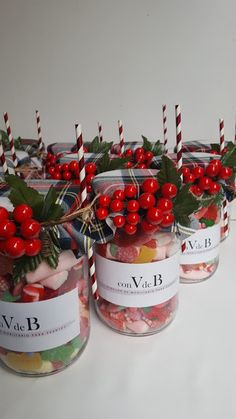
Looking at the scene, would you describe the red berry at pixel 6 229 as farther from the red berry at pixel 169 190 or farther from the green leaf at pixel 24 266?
the red berry at pixel 169 190

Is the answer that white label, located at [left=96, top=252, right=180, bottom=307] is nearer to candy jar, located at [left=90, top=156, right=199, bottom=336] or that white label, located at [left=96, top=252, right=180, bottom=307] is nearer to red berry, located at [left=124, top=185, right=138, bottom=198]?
candy jar, located at [left=90, top=156, right=199, bottom=336]

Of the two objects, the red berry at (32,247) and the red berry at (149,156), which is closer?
the red berry at (32,247)

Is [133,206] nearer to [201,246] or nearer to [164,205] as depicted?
[164,205]

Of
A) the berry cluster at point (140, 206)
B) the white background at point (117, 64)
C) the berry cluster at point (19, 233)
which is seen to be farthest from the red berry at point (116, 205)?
the white background at point (117, 64)

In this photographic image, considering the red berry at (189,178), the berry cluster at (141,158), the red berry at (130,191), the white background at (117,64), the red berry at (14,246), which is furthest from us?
the white background at (117,64)

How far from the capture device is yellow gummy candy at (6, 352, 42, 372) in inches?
18.7

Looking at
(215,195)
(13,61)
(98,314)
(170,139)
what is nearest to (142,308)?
(98,314)

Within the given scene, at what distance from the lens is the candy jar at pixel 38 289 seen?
381 mm

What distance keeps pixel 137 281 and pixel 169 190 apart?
150 millimetres

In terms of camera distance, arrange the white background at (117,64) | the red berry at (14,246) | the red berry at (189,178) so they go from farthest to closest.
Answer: the white background at (117,64) → the red berry at (189,178) → the red berry at (14,246)

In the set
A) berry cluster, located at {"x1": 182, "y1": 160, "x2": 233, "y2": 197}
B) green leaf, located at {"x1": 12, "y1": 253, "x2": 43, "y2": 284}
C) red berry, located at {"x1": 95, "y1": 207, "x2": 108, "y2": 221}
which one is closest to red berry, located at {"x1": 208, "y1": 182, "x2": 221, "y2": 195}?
berry cluster, located at {"x1": 182, "y1": 160, "x2": 233, "y2": 197}

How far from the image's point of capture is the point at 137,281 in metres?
0.51

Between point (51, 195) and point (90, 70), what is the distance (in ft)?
3.53

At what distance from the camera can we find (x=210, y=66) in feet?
4.31
